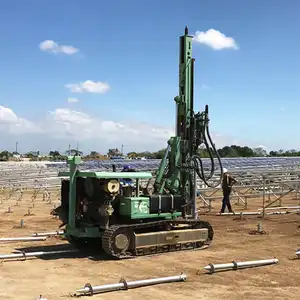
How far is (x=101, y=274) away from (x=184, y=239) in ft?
9.18

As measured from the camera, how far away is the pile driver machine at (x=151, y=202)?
32.8 feet

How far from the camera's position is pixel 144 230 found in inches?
414

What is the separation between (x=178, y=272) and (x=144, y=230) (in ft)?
6.50

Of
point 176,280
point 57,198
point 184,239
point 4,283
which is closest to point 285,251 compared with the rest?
point 184,239

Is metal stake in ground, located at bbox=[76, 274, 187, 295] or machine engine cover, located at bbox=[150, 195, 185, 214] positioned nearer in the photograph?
metal stake in ground, located at bbox=[76, 274, 187, 295]

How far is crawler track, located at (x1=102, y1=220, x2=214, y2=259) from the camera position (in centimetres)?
971

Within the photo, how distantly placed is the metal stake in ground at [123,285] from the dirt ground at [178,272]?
0.09m

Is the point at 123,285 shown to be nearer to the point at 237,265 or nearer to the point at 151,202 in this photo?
the point at 237,265

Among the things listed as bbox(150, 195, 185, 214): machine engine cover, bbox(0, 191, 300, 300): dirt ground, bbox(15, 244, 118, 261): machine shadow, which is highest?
bbox(150, 195, 185, 214): machine engine cover

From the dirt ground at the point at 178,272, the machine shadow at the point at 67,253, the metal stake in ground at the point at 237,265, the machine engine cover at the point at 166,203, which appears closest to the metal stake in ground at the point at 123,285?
the dirt ground at the point at 178,272

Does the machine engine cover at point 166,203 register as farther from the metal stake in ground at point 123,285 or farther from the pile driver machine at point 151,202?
the metal stake in ground at point 123,285

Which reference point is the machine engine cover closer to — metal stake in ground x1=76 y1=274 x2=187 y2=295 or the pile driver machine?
the pile driver machine

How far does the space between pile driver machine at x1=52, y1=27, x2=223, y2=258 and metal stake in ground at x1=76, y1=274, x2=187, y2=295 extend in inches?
81.8

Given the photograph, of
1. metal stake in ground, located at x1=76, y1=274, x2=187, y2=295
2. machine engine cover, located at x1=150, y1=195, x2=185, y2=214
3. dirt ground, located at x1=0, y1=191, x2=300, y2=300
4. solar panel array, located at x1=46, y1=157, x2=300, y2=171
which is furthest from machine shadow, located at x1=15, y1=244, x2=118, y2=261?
solar panel array, located at x1=46, y1=157, x2=300, y2=171
